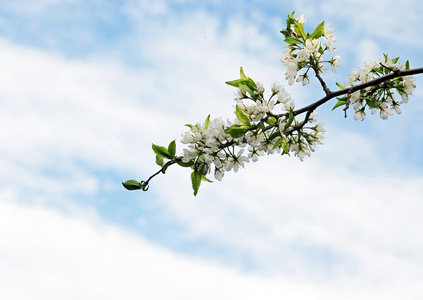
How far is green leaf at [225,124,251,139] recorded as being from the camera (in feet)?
12.1

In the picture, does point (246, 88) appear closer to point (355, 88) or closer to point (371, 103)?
point (355, 88)

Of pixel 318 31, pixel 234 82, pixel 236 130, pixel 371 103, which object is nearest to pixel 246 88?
pixel 234 82

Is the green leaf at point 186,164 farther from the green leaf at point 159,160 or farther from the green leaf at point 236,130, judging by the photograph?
the green leaf at point 236,130

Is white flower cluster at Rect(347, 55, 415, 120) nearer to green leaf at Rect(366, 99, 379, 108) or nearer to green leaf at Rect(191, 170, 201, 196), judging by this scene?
green leaf at Rect(366, 99, 379, 108)

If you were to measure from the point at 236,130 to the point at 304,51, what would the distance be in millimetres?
964

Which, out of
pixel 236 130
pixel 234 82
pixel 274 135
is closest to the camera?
pixel 236 130

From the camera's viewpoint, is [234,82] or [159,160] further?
[159,160]

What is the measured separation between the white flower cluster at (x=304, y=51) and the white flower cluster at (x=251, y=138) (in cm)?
42

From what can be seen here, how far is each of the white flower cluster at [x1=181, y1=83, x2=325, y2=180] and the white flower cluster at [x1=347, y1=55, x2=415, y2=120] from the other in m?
0.59

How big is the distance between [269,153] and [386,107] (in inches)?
47.8

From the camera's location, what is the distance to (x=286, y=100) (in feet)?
12.6

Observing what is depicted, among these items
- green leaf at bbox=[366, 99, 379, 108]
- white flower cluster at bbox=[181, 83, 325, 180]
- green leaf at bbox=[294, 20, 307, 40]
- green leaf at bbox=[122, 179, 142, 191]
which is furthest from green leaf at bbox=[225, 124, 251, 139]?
green leaf at bbox=[366, 99, 379, 108]

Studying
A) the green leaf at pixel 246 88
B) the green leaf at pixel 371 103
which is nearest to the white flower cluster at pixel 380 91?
the green leaf at pixel 371 103

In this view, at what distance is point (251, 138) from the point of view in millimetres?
3816
